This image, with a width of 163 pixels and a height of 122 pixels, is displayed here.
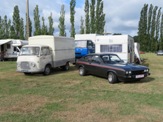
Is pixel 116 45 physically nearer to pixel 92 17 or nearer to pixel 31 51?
pixel 31 51

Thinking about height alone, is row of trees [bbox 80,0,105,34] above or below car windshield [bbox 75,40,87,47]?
above

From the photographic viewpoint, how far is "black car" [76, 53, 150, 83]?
10349 mm

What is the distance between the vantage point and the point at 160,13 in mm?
71312

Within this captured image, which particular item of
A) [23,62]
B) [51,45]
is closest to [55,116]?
[23,62]

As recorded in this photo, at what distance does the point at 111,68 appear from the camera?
1093 centimetres

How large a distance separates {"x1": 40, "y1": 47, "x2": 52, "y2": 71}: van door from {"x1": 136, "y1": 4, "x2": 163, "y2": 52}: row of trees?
58843 mm

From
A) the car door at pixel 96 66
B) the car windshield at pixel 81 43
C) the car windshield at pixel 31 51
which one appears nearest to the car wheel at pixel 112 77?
the car door at pixel 96 66

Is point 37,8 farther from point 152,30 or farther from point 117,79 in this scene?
point 117,79

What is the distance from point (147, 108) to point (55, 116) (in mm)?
2779

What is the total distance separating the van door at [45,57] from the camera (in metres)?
13.7

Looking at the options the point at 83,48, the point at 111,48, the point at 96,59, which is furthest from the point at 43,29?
the point at 96,59

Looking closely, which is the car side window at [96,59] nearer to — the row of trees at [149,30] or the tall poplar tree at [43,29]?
the tall poplar tree at [43,29]

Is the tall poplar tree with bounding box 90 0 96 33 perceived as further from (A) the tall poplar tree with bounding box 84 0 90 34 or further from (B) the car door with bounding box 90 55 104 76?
(B) the car door with bounding box 90 55 104 76

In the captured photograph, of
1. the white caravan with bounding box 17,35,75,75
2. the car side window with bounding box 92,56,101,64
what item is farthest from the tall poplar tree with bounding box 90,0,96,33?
the car side window with bounding box 92,56,101,64
